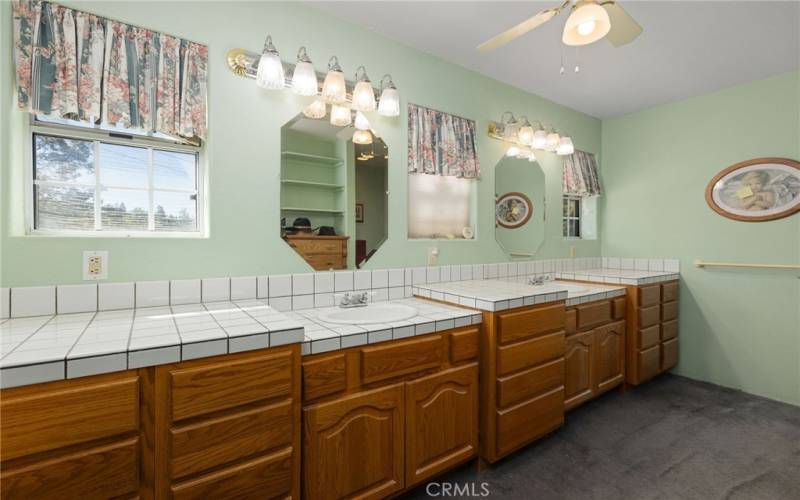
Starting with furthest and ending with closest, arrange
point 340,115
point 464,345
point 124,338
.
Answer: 1. point 340,115
2. point 464,345
3. point 124,338

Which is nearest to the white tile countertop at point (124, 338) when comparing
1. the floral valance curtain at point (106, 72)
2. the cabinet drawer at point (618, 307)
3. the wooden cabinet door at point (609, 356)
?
the floral valance curtain at point (106, 72)

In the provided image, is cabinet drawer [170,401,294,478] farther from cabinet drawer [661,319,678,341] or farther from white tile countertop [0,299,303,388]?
cabinet drawer [661,319,678,341]

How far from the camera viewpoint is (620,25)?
1.53 metres

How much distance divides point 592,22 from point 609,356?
87.8 inches

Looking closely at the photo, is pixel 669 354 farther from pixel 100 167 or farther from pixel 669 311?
pixel 100 167

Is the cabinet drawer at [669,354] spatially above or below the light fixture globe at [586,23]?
below

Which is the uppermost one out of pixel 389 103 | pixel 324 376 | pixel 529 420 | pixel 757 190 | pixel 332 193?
pixel 389 103

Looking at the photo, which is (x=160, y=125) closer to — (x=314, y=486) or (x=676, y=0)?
(x=314, y=486)

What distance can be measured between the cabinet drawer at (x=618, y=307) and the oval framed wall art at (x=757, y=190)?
1.19 metres

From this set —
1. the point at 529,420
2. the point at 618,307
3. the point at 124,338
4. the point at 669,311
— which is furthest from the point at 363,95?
the point at 669,311

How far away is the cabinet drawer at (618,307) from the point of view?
265 cm

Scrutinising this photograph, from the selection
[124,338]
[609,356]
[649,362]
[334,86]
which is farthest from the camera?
[649,362]

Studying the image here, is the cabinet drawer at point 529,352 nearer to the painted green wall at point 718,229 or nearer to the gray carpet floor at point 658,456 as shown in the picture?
the gray carpet floor at point 658,456

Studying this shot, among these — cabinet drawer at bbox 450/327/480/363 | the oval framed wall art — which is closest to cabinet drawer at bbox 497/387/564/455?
cabinet drawer at bbox 450/327/480/363
